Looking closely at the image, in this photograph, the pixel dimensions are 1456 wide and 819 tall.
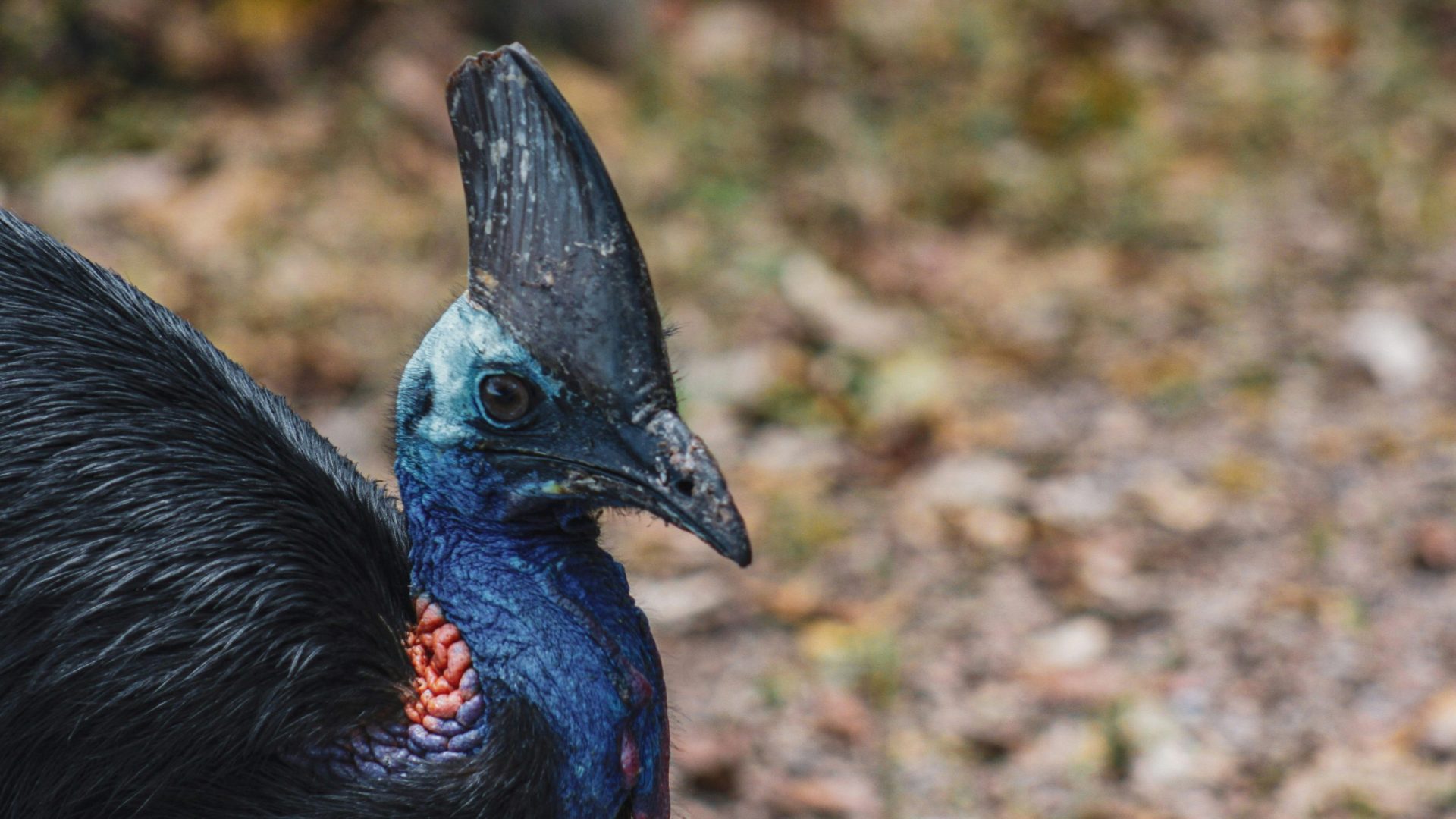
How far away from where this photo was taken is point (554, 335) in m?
1.95

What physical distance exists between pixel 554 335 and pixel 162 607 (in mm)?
531

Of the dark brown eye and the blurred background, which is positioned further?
the blurred background

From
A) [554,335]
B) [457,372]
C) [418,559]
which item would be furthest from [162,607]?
[554,335]

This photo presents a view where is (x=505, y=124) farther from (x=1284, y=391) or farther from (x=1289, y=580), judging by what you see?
(x=1284, y=391)

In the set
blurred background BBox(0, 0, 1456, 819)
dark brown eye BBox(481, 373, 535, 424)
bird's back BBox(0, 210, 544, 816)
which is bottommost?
bird's back BBox(0, 210, 544, 816)

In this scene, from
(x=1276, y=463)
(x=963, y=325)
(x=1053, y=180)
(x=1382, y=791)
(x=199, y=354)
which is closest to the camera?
(x=199, y=354)

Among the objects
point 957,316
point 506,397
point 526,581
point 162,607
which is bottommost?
point 162,607

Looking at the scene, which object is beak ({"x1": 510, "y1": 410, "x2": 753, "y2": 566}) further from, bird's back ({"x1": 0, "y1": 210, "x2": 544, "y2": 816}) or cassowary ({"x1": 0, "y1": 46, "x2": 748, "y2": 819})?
bird's back ({"x1": 0, "y1": 210, "x2": 544, "y2": 816})

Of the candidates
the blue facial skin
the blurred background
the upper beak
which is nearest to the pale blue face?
the blue facial skin

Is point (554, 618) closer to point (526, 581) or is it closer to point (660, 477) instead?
point (526, 581)

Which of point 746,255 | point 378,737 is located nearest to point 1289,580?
point 746,255

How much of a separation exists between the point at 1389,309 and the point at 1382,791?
6.09ft

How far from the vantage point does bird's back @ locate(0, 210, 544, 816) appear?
75.9 inches

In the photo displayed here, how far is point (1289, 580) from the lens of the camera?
11.9ft
